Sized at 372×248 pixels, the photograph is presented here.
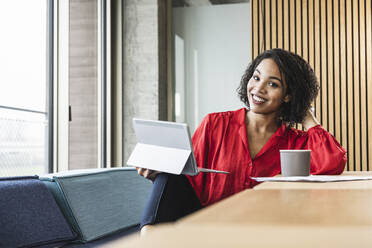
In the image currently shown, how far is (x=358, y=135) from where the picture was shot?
457 centimetres

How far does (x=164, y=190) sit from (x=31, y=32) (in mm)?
2158

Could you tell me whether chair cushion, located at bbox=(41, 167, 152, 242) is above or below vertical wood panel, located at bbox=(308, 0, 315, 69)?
below

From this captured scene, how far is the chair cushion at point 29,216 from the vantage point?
1.91 m

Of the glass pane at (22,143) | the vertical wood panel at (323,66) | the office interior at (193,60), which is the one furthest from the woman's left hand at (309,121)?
the vertical wood panel at (323,66)

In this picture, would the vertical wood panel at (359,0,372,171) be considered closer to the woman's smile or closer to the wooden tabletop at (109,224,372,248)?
the woman's smile

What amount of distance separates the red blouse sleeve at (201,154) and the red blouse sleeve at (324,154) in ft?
1.50

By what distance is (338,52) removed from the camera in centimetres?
463

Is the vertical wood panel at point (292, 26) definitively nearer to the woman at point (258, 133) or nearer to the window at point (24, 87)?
the window at point (24, 87)

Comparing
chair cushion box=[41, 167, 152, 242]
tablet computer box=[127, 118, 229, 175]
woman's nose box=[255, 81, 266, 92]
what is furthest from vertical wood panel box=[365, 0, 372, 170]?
tablet computer box=[127, 118, 229, 175]

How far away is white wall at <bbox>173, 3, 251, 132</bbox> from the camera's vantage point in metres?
4.91

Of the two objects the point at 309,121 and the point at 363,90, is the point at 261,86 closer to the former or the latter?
the point at 309,121

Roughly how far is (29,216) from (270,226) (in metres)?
1.75

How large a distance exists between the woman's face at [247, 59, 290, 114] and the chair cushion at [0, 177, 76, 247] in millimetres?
1020

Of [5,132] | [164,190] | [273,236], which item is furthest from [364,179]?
[5,132]
